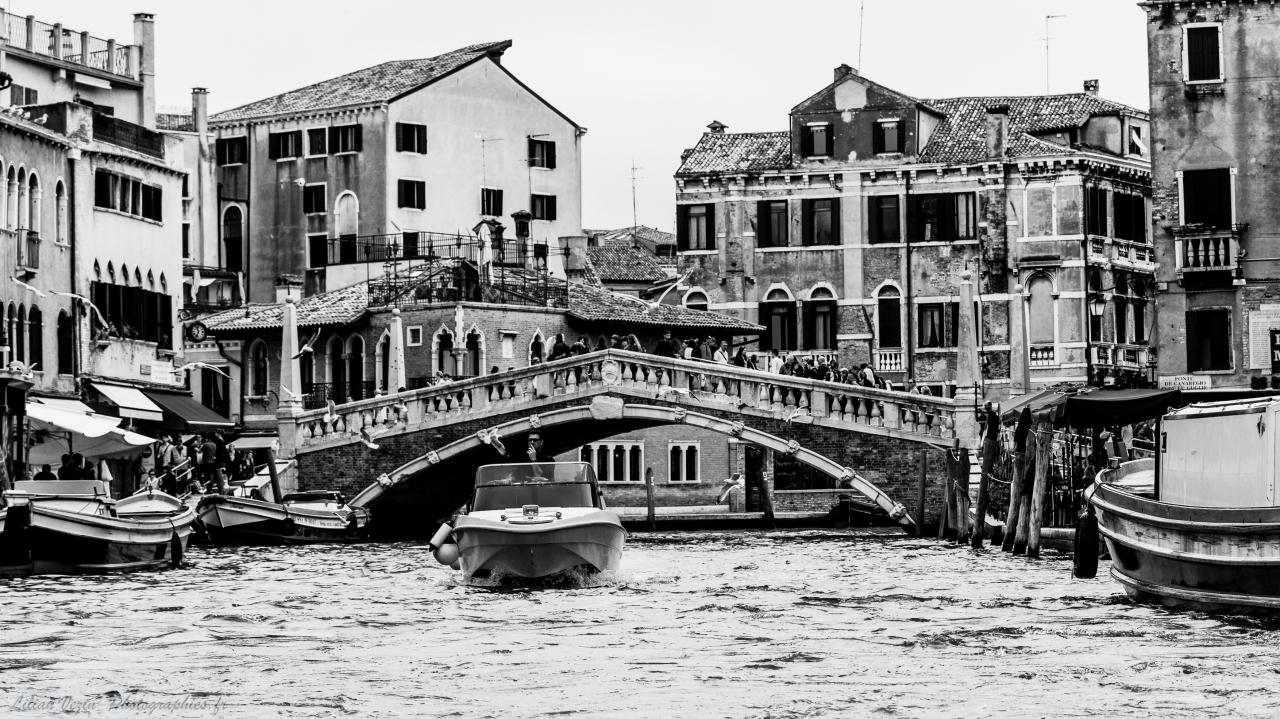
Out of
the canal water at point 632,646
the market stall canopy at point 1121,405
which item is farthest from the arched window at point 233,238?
the market stall canopy at point 1121,405

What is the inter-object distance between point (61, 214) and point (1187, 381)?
19.4 metres

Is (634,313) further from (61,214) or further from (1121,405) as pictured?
(1121,405)

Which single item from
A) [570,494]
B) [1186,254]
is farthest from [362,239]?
[570,494]

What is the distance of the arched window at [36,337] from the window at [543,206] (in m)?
22.4

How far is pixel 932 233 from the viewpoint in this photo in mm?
55781

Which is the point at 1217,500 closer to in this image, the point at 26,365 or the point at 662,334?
the point at 26,365

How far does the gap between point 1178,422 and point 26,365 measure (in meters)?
21.8

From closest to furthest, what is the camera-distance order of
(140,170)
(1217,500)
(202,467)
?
1. (1217,500)
2. (202,467)
3. (140,170)

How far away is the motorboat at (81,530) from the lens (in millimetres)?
30391

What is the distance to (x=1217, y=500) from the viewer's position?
2500 cm

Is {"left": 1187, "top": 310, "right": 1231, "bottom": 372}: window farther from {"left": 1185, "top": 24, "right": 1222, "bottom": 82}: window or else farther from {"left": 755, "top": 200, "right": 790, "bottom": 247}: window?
{"left": 755, "top": 200, "right": 790, "bottom": 247}: window

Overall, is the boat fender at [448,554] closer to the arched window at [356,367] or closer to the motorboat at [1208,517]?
the motorboat at [1208,517]

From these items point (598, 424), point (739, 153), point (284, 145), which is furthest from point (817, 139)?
point (598, 424)

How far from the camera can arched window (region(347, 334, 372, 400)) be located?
5256 centimetres
